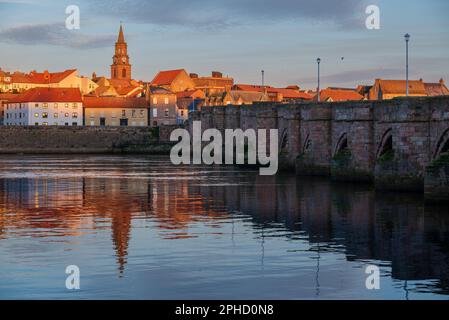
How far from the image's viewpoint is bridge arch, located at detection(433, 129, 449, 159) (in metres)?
42.7

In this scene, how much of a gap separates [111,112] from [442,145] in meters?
121

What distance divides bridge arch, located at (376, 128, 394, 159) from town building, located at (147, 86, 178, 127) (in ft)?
369

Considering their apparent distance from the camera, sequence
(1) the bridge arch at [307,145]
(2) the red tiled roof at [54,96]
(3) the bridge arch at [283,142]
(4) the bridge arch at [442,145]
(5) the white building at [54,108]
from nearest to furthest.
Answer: (4) the bridge arch at [442,145], (1) the bridge arch at [307,145], (3) the bridge arch at [283,142], (5) the white building at [54,108], (2) the red tiled roof at [54,96]

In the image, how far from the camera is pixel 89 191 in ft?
169

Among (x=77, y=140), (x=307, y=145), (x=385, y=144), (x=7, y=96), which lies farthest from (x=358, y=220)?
(x=7, y=96)

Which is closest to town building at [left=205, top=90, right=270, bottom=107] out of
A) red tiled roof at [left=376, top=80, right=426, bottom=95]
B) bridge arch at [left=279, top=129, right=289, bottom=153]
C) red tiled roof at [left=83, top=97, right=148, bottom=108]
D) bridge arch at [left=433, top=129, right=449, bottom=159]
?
red tiled roof at [left=83, top=97, right=148, bottom=108]

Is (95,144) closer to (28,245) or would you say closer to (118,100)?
(118,100)

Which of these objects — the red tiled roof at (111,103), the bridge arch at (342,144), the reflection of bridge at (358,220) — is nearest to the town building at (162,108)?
the red tiled roof at (111,103)

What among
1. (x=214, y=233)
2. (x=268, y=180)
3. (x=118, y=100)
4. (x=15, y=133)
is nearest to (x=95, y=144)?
(x=15, y=133)

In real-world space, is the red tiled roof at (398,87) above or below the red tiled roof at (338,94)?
above

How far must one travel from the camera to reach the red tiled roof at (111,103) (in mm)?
160000

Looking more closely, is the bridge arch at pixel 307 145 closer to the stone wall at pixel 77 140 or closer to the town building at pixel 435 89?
the stone wall at pixel 77 140

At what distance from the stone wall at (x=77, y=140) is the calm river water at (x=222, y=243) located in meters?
76.3

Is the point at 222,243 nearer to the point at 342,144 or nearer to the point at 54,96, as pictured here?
the point at 342,144
